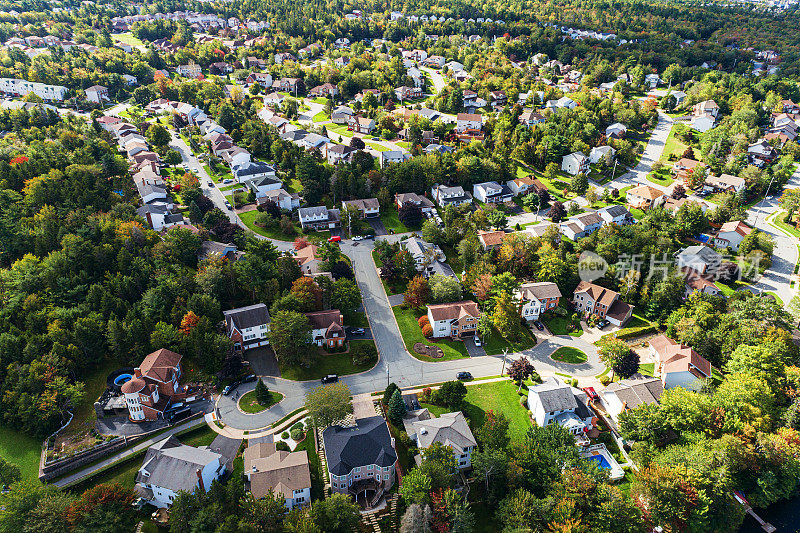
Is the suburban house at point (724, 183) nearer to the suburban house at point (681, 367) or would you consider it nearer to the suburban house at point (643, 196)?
the suburban house at point (643, 196)

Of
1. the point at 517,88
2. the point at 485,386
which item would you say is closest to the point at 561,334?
the point at 485,386

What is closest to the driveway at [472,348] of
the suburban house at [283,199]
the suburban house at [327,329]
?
the suburban house at [327,329]

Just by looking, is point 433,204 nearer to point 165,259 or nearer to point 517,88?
point 165,259

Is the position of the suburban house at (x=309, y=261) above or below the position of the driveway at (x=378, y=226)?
above

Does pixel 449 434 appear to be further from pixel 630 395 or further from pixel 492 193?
pixel 492 193

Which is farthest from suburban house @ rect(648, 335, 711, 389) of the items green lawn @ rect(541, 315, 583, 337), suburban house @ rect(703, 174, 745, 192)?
suburban house @ rect(703, 174, 745, 192)

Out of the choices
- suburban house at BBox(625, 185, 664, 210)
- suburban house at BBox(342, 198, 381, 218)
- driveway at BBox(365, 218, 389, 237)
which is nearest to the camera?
driveway at BBox(365, 218, 389, 237)

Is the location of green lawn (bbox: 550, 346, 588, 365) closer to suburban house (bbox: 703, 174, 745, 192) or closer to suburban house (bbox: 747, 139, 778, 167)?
suburban house (bbox: 703, 174, 745, 192)
